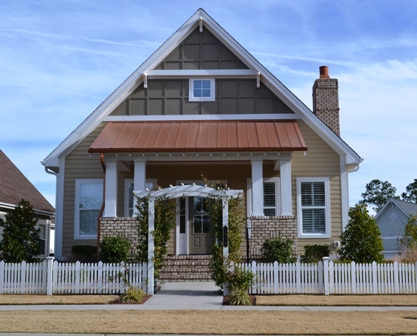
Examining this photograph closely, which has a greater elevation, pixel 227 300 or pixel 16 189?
pixel 16 189

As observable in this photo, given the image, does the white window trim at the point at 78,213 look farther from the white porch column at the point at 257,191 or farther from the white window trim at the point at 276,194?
the white porch column at the point at 257,191

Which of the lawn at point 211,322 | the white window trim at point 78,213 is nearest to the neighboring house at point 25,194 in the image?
the white window trim at point 78,213

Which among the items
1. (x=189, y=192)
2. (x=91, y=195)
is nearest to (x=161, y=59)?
(x=91, y=195)

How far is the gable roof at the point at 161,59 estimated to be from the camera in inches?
832

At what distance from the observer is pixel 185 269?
1886cm

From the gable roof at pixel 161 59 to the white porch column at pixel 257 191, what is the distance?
2852 millimetres

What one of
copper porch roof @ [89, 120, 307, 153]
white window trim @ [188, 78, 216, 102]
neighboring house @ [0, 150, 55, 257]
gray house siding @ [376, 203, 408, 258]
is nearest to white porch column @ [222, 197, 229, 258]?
copper porch roof @ [89, 120, 307, 153]

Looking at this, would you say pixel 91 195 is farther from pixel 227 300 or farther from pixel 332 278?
pixel 332 278

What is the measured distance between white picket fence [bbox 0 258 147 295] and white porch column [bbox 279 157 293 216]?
5.23m

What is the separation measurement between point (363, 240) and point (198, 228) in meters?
6.52

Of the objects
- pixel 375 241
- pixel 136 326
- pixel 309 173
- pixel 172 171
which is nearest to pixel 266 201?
pixel 309 173

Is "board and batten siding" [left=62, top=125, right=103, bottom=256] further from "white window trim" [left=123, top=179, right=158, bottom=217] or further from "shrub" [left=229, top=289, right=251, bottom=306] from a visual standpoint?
"shrub" [left=229, top=289, right=251, bottom=306]

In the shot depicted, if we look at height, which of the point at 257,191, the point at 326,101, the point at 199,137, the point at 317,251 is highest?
the point at 326,101

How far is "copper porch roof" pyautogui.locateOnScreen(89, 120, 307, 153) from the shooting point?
757 inches
